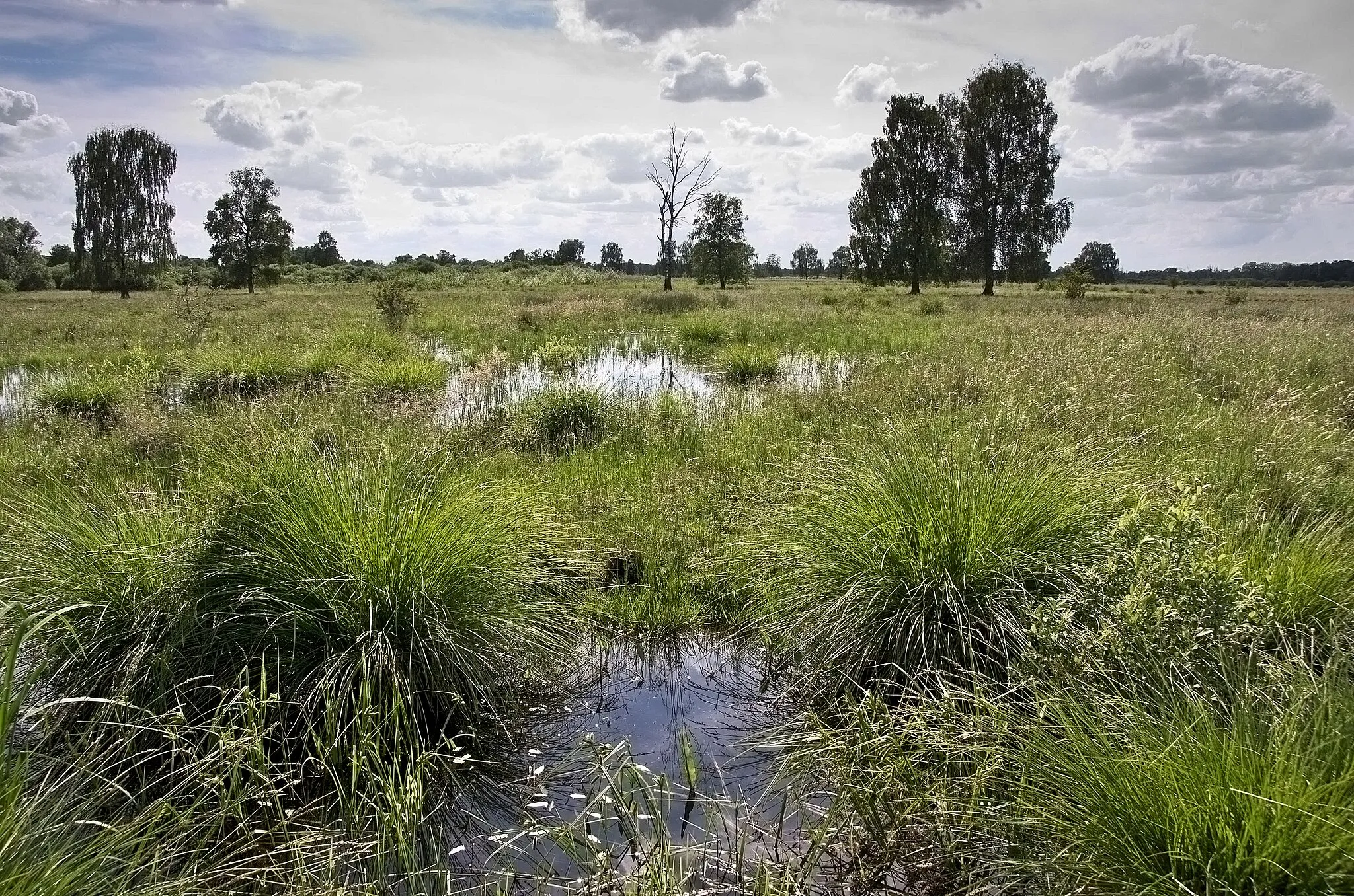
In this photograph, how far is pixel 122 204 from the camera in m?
40.5

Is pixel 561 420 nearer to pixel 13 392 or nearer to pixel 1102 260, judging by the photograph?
pixel 13 392

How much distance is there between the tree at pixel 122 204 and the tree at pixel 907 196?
39.9m

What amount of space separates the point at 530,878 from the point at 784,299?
93.5ft

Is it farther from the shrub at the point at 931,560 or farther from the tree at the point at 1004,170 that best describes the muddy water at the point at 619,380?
the tree at the point at 1004,170

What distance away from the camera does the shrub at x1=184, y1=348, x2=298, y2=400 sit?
10.7m

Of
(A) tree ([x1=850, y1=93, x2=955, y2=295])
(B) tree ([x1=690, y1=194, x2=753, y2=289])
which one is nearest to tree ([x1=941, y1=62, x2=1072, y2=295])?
(A) tree ([x1=850, y1=93, x2=955, y2=295])

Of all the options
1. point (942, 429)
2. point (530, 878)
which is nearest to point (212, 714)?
point (530, 878)

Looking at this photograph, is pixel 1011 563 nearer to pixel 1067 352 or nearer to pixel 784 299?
pixel 1067 352

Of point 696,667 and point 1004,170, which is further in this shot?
point 1004,170

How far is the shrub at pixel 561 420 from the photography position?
8.15 m

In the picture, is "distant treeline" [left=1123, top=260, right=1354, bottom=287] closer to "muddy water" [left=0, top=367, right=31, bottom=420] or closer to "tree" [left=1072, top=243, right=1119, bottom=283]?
"tree" [left=1072, top=243, right=1119, bottom=283]

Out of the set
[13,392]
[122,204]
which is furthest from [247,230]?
[13,392]

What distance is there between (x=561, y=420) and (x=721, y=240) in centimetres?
4366

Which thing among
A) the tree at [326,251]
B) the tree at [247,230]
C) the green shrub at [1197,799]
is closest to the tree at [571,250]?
the tree at [326,251]
